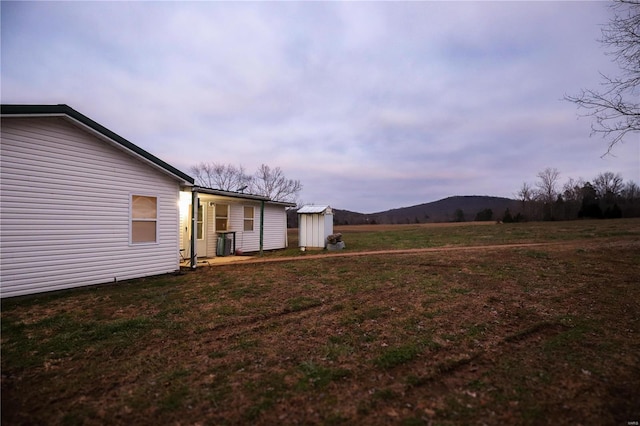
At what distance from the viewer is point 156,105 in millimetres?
17906

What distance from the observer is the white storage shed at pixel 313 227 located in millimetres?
16297

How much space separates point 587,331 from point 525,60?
46.4 ft

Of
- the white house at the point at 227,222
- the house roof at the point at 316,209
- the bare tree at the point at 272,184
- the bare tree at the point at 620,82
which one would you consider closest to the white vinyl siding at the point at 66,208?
the white house at the point at 227,222

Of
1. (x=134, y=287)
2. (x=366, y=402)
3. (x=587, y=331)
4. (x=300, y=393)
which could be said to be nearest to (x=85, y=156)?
(x=134, y=287)

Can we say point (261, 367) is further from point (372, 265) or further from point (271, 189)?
point (271, 189)

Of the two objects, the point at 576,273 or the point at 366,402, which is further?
the point at 576,273

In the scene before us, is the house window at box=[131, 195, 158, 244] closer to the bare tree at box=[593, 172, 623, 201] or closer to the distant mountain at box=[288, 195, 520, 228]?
the distant mountain at box=[288, 195, 520, 228]

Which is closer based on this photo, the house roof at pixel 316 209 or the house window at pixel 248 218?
the house window at pixel 248 218

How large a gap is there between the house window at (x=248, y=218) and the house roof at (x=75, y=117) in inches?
242

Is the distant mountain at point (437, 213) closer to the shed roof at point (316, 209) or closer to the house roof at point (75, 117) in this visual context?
the shed roof at point (316, 209)

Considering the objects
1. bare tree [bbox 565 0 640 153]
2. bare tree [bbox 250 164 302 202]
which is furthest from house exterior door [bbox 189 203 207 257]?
bare tree [bbox 250 164 302 202]

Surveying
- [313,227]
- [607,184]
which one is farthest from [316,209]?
[607,184]

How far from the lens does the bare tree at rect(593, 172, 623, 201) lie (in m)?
53.7

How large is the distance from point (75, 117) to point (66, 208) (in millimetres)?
2263
